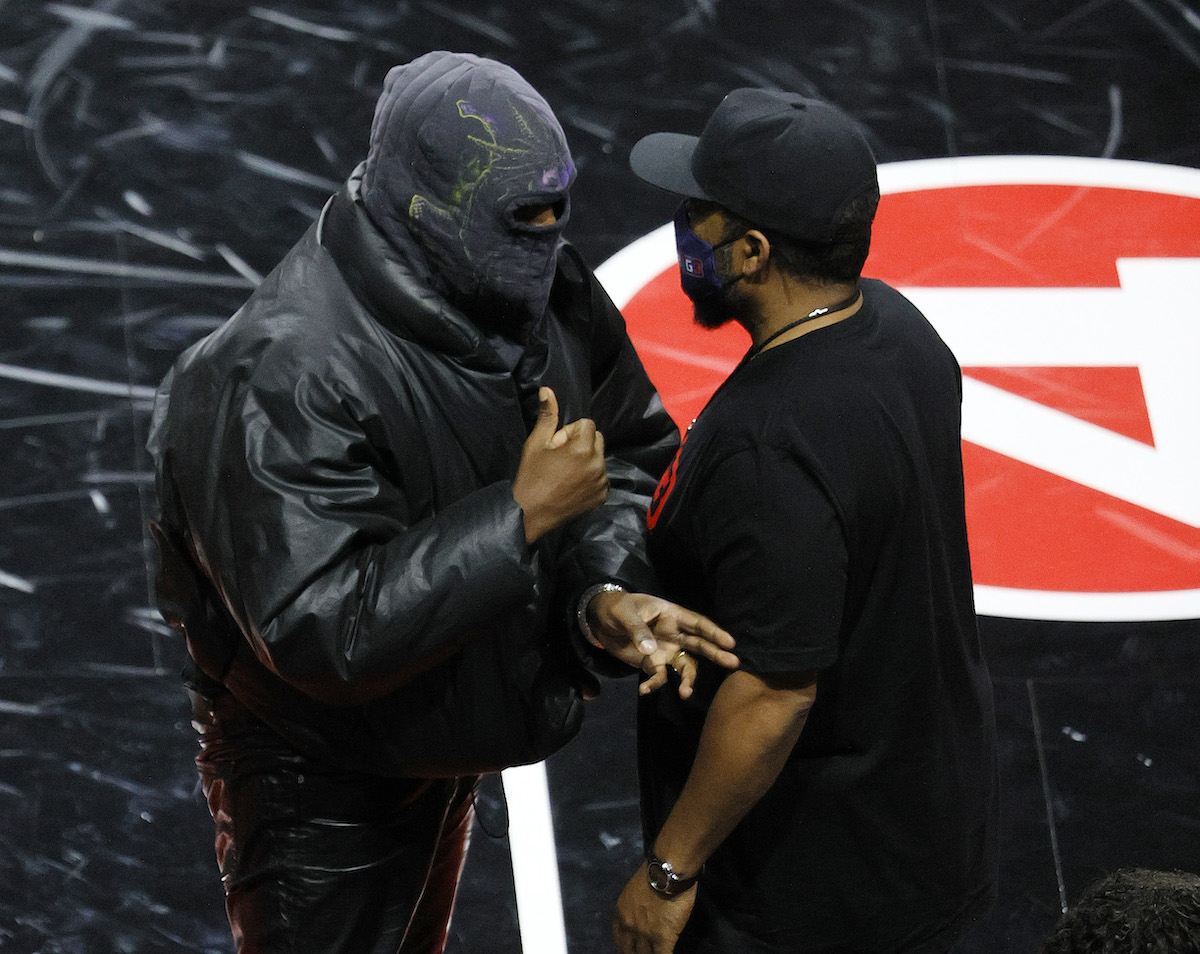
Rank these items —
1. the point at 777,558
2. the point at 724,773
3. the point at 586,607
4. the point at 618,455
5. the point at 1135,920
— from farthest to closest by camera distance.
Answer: the point at 618,455, the point at 586,607, the point at 724,773, the point at 777,558, the point at 1135,920

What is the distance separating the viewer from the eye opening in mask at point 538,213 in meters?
1.87

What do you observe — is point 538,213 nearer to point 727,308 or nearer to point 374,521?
point 727,308

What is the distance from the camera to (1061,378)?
3.65 meters

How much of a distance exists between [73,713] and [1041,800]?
2.04 meters

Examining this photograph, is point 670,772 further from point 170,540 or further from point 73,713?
point 73,713

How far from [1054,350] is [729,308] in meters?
2.00

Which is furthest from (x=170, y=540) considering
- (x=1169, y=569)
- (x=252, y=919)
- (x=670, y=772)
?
(x=1169, y=569)

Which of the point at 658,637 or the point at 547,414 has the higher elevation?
the point at 547,414

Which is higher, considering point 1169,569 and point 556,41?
point 556,41

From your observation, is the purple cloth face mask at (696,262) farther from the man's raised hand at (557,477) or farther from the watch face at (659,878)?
the watch face at (659,878)

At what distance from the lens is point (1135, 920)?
1.49 metres

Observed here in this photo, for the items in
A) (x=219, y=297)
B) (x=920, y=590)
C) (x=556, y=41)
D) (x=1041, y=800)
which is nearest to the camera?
(x=920, y=590)

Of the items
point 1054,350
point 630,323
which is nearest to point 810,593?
point 630,323

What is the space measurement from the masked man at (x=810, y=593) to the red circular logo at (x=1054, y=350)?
55.2 inches
